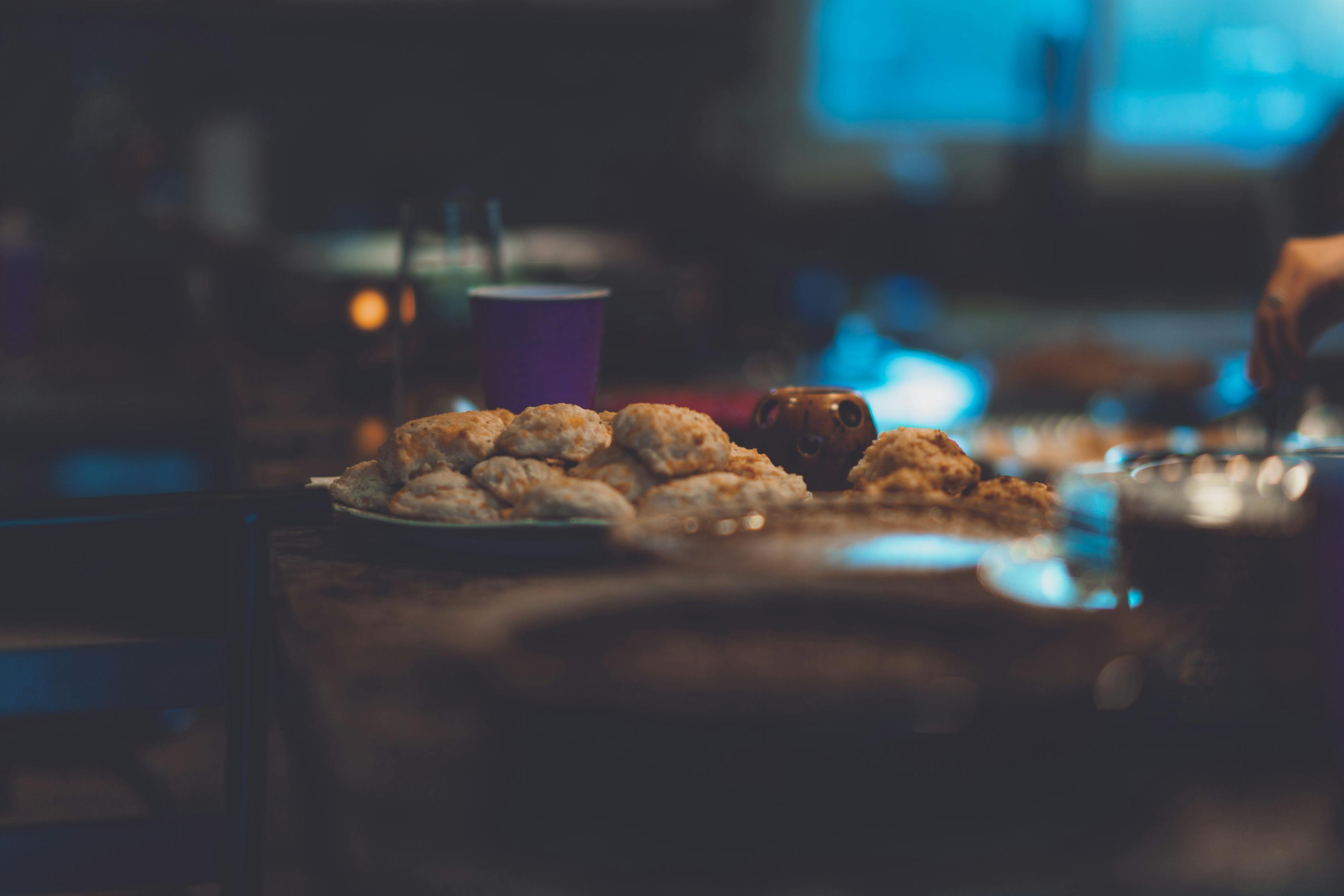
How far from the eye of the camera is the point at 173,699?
3.77 feet

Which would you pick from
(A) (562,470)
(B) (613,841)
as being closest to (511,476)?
(A) (562,470)

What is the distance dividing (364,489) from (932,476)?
1.26 ft

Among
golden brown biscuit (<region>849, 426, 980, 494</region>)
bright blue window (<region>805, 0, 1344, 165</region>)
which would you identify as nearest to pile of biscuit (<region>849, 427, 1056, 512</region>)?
golden brown biscuit (<region>849, 426, 980, 494</region>)

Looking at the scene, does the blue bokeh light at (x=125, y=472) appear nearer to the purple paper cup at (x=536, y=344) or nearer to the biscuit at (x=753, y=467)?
the purple paper cup at (x=536, y=344)

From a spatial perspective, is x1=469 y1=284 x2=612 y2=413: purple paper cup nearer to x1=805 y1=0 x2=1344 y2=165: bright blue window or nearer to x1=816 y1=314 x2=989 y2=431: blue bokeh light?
x1=816 y1=314 x2=989 y2=431: blue bokeh light

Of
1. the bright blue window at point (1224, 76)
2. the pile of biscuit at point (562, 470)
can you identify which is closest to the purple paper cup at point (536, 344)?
the pile of biscuit at point (562, 470)

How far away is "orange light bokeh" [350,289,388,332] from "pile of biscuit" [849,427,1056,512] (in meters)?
1.17

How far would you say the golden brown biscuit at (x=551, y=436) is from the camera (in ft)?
2.91

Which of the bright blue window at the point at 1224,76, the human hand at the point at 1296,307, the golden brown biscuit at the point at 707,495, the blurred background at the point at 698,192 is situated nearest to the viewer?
the golden brown biscuit at the point at 707,495

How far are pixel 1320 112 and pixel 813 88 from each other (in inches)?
75.9

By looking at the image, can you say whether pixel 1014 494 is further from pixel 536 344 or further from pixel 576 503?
pixel 536 344

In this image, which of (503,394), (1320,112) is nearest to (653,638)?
(503,394)

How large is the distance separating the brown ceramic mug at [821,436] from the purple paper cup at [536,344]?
221mm

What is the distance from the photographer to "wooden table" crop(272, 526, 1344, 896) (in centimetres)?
43
